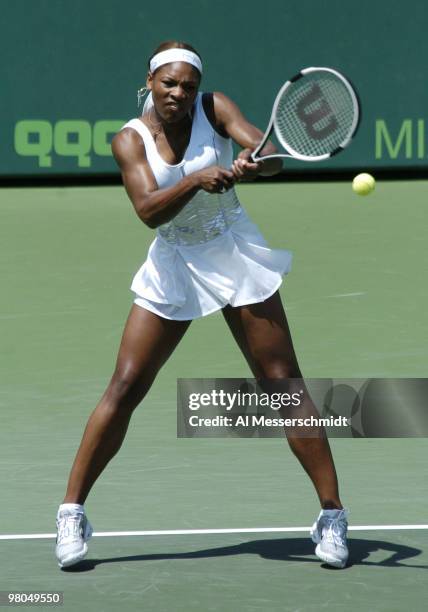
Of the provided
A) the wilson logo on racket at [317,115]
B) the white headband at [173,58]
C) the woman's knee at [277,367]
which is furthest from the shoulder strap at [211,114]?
the woman's knee at [277,367]

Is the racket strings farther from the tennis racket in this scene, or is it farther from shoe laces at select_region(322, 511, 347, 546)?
shoe laces at select_region(322, 511, 347, 546)

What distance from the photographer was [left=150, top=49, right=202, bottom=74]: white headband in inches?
230

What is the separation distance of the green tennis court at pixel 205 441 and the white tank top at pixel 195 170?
119 centimetres

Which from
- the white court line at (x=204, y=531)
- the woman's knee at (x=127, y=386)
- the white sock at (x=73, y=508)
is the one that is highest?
the woman's knee at (x=127, y=386)

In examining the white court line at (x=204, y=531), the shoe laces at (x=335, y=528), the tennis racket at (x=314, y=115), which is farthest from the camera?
the white court line at (x=204, y=531)

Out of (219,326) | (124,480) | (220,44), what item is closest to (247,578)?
(124,480)

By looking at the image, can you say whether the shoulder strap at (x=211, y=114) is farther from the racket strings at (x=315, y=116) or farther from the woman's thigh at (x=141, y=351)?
the woman's thigh at (x=141, y=351)

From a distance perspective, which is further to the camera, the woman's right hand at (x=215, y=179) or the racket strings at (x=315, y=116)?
the racket strings at (x=315, y=116)

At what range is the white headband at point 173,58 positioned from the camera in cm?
584

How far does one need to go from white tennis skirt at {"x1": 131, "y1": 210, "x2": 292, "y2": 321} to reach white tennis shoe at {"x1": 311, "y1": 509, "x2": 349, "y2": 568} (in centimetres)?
84

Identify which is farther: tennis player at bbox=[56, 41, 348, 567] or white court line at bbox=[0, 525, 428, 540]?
white court line at bbox=[0, 525, 428, 540]


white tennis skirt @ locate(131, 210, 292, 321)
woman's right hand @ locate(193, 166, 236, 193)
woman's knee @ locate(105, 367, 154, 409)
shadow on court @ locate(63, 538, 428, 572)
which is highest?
woman's right hand @ locate(193, 166, 236, 193)

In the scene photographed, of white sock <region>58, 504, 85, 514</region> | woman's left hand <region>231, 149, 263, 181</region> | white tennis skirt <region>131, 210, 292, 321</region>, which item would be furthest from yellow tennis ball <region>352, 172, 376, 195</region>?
white sock <region>58, 504, 85, 514</region>

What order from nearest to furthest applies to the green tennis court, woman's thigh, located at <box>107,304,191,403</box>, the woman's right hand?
1. the woman's right hand
2. the green tennis court
3. woman's thigh, located at <box>107,304,191,403</box>
